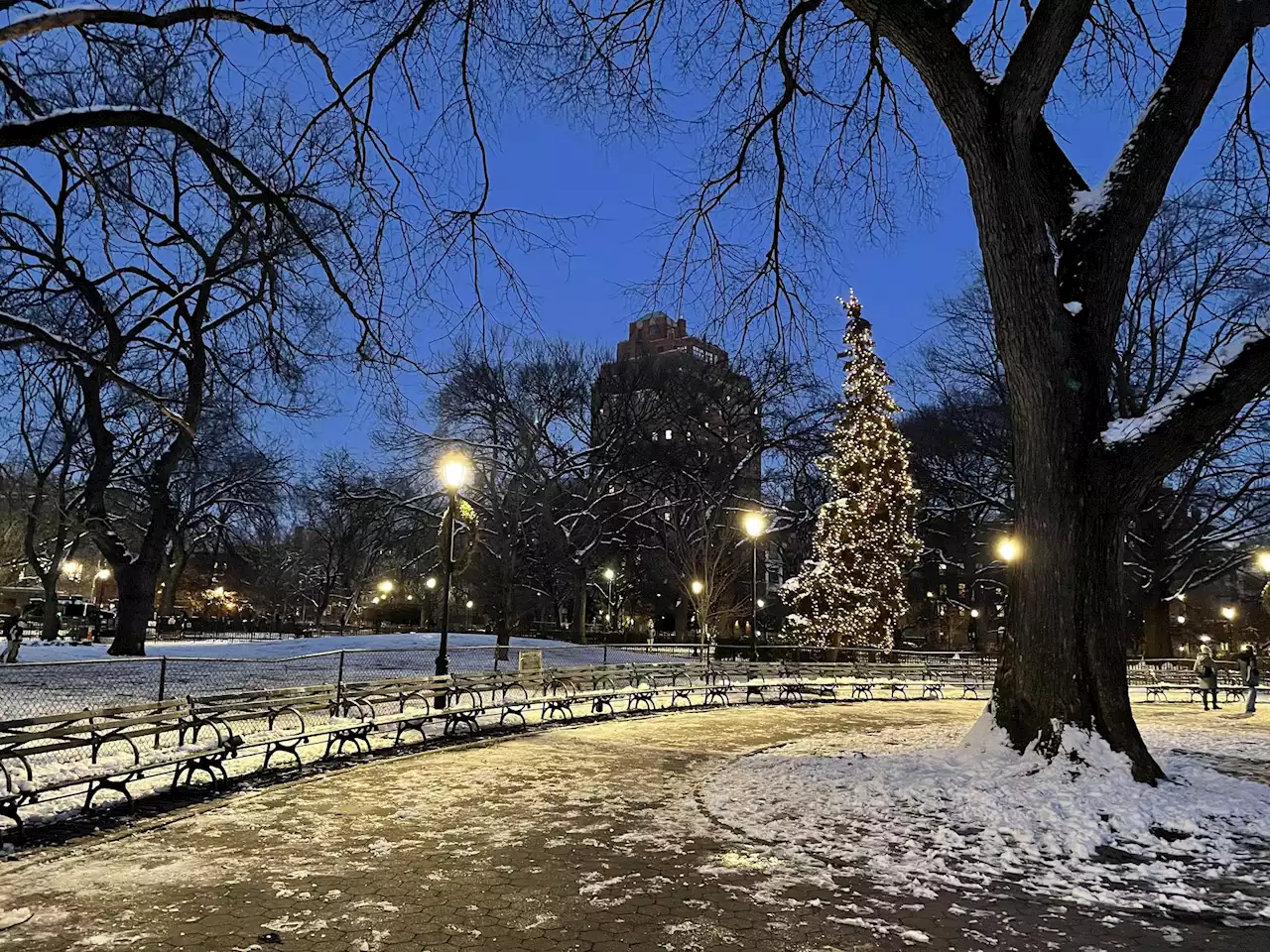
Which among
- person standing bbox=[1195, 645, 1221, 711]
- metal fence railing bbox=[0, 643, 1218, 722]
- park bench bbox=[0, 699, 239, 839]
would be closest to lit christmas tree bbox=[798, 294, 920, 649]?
metal fence railing bbox=[0, 643, 1218, 722]

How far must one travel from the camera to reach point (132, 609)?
25.3 m

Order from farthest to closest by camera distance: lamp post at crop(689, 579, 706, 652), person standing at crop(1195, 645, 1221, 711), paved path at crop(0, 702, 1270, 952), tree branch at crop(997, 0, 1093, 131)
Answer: lamp post at crop(689, 579, 706, 652) → person standing at crop(1195, 645, 1221, 711) → tree branch at crop(997, 0, 1093, 131) → paved path at crop(0, 702, 1270, 952)

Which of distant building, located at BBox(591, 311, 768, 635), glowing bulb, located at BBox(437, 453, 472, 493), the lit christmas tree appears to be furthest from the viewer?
distant building, located at BBox(591, 311, 768, 635)

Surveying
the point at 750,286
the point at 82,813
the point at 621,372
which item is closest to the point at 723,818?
the point at 82,813

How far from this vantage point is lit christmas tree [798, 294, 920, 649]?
1214 inches

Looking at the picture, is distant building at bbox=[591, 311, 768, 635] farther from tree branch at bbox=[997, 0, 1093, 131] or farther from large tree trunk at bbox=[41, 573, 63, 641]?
tree branch at bbox=[997, 0, 1093, 131]

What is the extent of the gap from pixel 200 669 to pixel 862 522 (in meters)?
21.9

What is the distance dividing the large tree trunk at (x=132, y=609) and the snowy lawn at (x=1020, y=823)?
21908 millimetres

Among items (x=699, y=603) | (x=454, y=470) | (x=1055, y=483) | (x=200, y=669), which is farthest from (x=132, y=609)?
(x=1055, y=483)

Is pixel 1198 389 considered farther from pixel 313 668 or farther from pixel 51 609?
pixel 51 609

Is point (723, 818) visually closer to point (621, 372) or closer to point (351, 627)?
point (621, 372)

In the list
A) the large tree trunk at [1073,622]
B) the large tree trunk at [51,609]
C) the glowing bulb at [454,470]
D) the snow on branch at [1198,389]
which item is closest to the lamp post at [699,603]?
the glowing bulb at [454,470]

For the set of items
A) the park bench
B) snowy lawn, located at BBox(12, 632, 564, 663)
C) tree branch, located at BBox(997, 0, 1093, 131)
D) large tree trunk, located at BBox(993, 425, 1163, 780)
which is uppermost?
tree branch, located at BBox(997, 0, 1093, 131)

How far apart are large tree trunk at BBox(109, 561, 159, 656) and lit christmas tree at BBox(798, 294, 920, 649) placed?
21821 mm
